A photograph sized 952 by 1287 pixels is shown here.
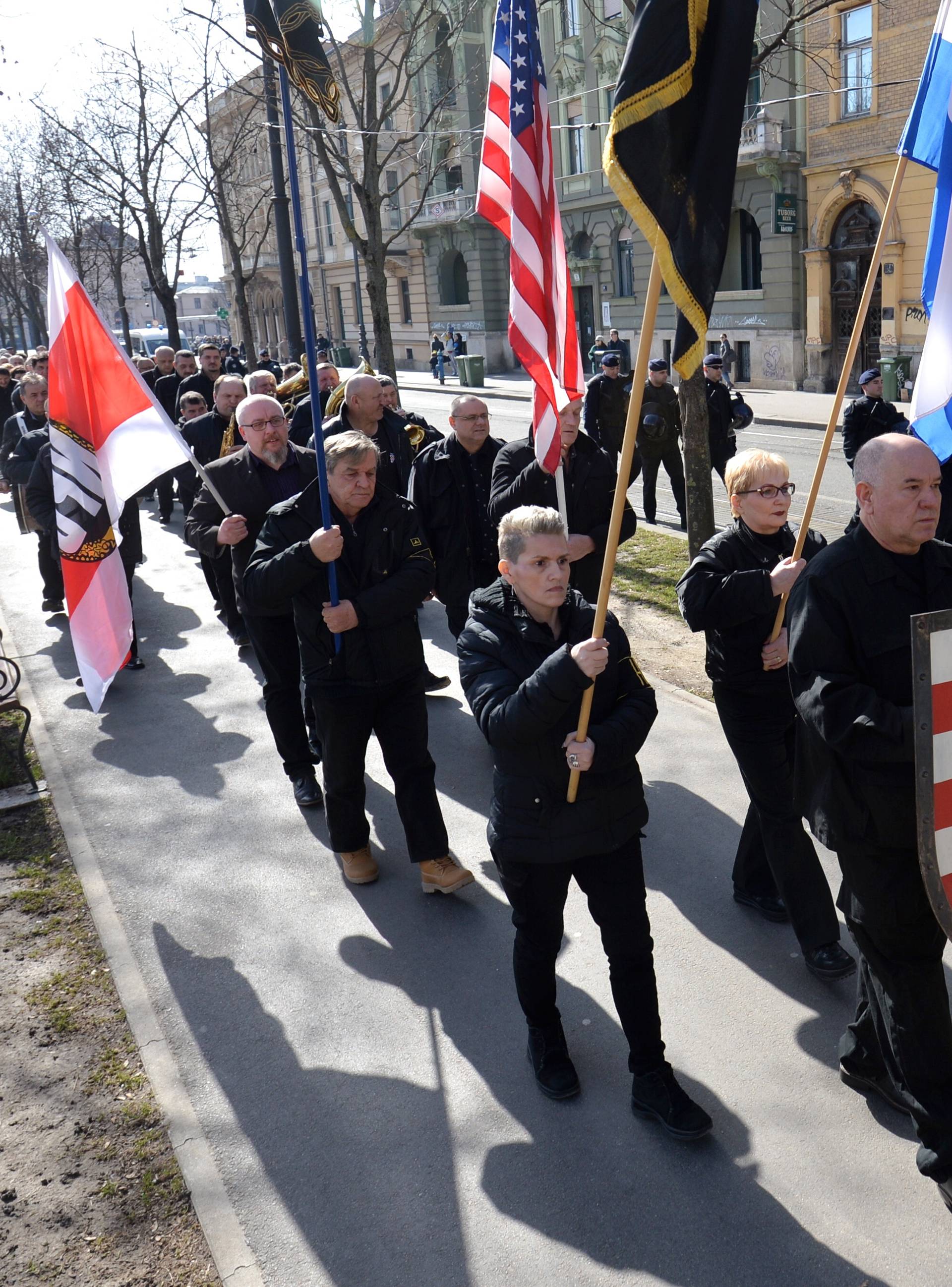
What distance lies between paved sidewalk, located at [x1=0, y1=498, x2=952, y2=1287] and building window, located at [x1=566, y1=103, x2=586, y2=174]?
34.9 meters

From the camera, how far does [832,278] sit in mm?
27719

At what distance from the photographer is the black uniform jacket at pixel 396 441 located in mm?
7723

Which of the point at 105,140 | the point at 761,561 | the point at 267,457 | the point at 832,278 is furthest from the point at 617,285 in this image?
the point at 761,561

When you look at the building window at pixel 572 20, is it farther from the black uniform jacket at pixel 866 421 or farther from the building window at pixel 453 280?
the black uniform jacket at pixel 866 421

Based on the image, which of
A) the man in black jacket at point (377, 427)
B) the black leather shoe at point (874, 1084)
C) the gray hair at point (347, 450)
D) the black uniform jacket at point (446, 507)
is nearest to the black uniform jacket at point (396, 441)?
the man in black jacket at point (377, 427)

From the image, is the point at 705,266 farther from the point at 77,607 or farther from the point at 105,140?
the point at 105,140

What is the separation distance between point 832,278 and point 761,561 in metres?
26.2

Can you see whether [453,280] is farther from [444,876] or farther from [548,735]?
[548,735]

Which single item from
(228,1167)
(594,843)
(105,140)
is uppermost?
(105,140)

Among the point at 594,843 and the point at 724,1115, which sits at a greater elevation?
the point at 594,843

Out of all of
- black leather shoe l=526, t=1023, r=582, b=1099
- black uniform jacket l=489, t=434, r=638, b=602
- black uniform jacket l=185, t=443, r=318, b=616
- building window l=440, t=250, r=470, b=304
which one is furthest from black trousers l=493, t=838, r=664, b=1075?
building window l=440, t=250, r=470, b=304

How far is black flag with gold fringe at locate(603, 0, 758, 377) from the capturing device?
3.19 meters

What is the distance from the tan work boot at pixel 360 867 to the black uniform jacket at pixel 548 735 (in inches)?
72.9

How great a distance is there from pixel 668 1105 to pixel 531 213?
12.2ft
